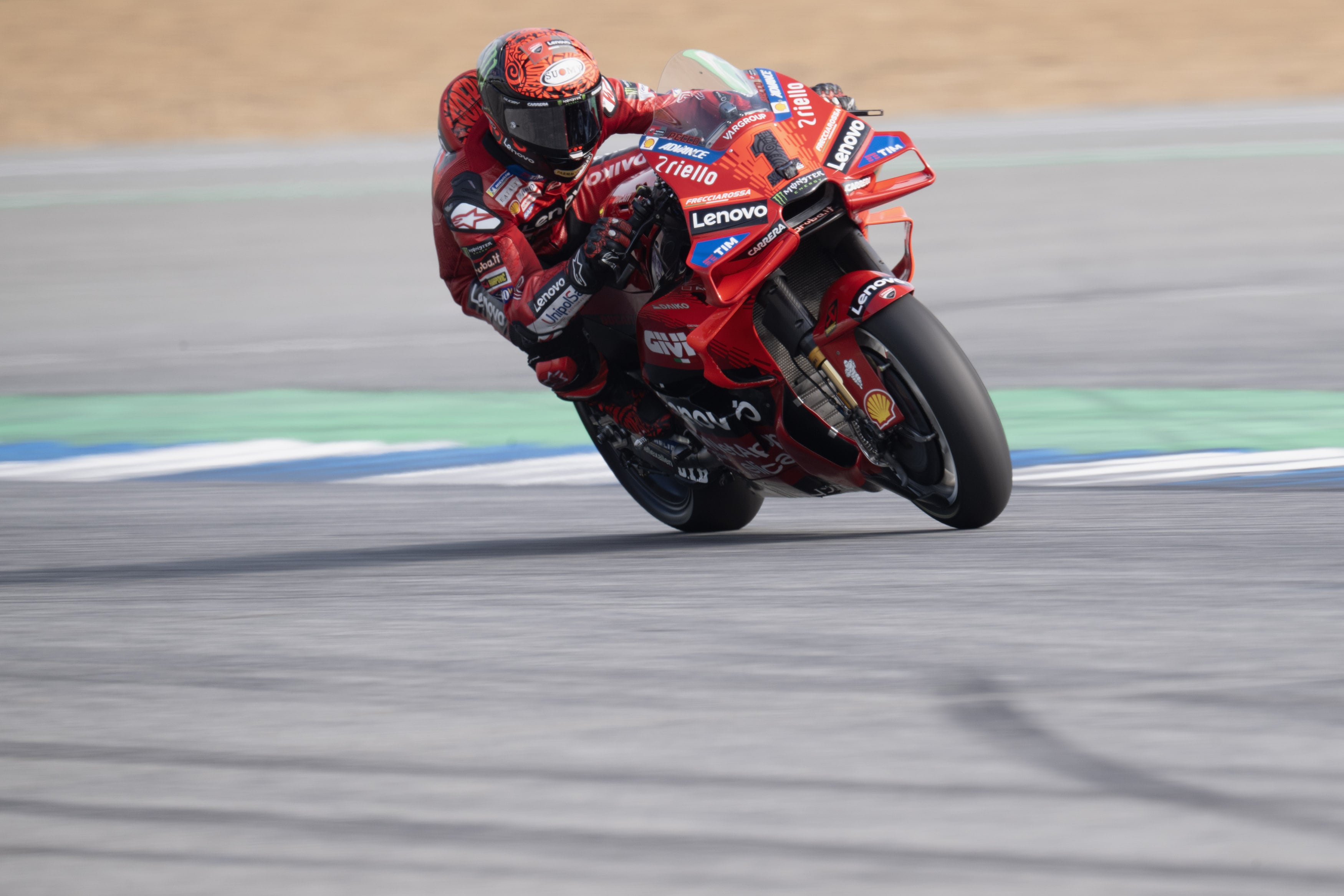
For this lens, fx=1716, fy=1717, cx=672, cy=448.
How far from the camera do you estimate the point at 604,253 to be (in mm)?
4707

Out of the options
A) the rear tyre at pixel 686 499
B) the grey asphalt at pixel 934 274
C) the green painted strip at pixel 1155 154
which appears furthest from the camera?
the green painted strip at pixel 1155 154

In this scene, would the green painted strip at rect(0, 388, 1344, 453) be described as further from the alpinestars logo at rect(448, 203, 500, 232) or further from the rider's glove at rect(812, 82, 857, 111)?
the alpinestars logo at rect(448, 203, 500, 232)

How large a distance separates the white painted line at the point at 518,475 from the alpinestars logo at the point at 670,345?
2.11 m

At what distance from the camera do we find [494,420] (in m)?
8.50

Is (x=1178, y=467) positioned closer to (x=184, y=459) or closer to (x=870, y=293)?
(x=870, y=293)

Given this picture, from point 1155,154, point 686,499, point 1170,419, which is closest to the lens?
point 686,499

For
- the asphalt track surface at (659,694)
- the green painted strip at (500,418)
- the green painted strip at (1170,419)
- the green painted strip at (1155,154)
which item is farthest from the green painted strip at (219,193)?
the asphalt track surface at (659,694)

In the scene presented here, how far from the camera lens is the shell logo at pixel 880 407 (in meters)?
4.46

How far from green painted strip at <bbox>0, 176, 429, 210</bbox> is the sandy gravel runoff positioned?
6552 millimetres

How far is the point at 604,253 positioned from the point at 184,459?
13.1 ft

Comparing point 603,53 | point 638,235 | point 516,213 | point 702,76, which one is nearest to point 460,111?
point 516,213

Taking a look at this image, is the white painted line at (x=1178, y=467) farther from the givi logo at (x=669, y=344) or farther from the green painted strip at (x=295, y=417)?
the green painted strip at (x=295, y=417)

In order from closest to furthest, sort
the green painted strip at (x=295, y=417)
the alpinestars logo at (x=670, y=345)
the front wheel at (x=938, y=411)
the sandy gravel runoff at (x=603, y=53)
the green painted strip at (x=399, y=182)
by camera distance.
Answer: the front wheel at (x=938, y=411)
the alpinestars logo at (x=670, y=345)
the green painted strip at (x=295, y=417)
the green painted strip at (x=399, y=182)
the sandy gravel runoff at (x=603, y=53)

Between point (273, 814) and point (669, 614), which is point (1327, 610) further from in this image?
point (273, 814)
